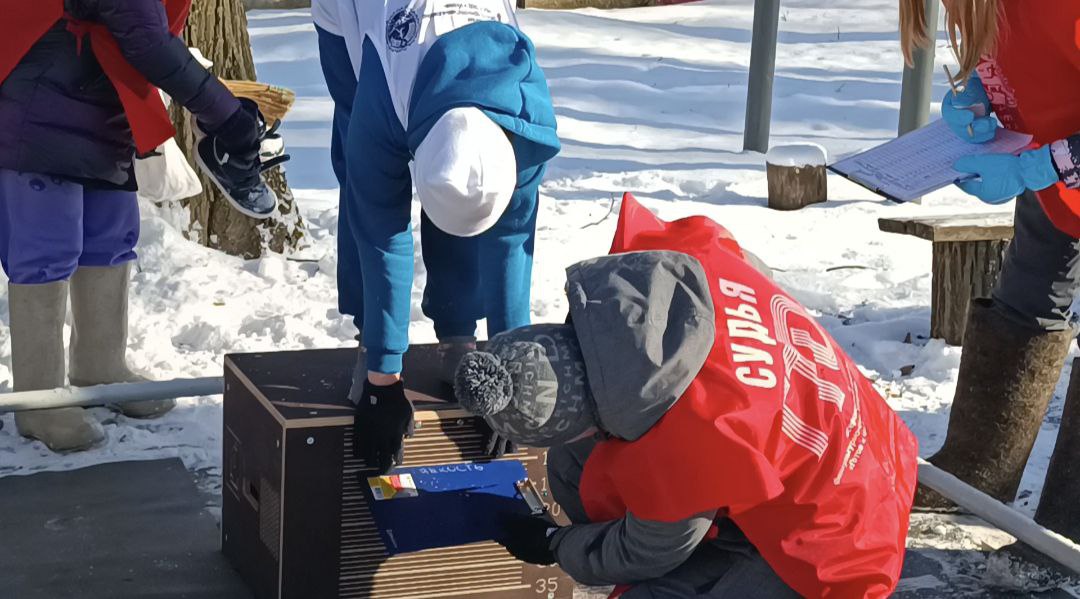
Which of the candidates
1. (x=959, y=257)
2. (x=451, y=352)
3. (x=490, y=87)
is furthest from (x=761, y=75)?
(x=490, y=87)

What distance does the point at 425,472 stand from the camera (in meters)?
2.89

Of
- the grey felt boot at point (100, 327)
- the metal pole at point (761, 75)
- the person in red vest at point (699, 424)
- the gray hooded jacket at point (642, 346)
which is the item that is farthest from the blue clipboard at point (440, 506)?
the metal pole at point (761, 75)

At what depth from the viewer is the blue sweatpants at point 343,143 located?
127 inches

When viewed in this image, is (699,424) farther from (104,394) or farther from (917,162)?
(104,394)

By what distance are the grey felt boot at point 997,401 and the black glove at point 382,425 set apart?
5.10ft

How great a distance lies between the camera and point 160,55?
11.9 ft

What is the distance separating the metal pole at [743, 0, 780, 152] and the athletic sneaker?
14.2 ft

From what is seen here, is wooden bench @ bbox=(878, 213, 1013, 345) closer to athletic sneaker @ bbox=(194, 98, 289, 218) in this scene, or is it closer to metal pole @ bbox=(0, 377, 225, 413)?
athletic sneaker @ bbox=(194, 98, 289, 218)

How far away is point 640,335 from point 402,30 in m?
0.97

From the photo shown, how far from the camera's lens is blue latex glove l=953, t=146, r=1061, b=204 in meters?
2.97

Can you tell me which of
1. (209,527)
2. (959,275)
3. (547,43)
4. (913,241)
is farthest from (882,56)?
(209,527)

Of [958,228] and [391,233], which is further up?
[391,233]

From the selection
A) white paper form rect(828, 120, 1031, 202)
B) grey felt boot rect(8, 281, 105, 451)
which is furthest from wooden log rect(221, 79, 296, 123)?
white paper form rect(828, 120, 1031, 202)

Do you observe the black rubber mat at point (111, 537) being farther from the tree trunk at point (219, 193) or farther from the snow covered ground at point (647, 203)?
the tree trunk at point (219, 193)
